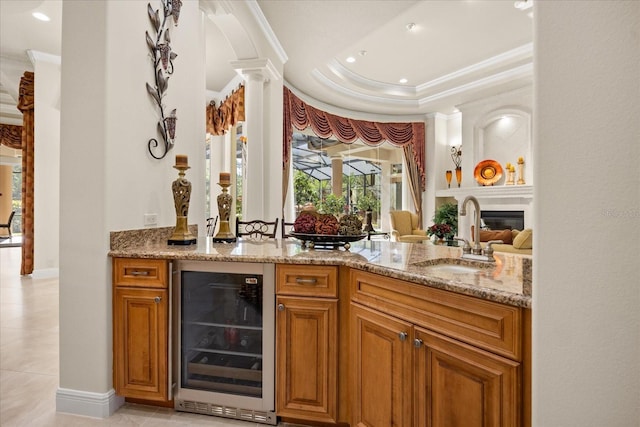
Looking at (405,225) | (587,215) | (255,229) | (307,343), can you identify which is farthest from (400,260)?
(405,225)

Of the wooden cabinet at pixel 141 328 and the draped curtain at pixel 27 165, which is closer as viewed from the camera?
the wooden cabinet at pixel 141 328

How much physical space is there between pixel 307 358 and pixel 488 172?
21.0 ft

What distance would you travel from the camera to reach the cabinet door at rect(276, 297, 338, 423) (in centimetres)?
170

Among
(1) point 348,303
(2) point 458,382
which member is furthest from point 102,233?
(2) point 458,382

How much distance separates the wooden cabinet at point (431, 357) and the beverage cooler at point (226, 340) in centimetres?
46

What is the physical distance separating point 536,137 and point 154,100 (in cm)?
220

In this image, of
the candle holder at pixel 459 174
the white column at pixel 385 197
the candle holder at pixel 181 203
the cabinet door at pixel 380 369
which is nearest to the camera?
the cabinet door at pixel 380 369

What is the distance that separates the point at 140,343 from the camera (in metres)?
1.90

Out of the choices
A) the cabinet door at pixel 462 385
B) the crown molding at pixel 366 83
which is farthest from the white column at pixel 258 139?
the cabinet door at pixel 462 385

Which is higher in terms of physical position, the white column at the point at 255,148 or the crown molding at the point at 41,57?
the crown molding at the point at 41,57

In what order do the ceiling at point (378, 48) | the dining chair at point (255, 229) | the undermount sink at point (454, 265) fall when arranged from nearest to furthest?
the undermount sink at point (454, 265) < the dining chair at point (255, 229) < the ceiling at point (378, 48)

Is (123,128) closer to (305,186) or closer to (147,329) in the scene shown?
(147,329)

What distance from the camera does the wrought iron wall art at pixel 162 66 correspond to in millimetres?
2273

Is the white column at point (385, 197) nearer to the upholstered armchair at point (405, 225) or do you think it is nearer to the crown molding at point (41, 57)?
the upholstered armchair at point (405, 225)
